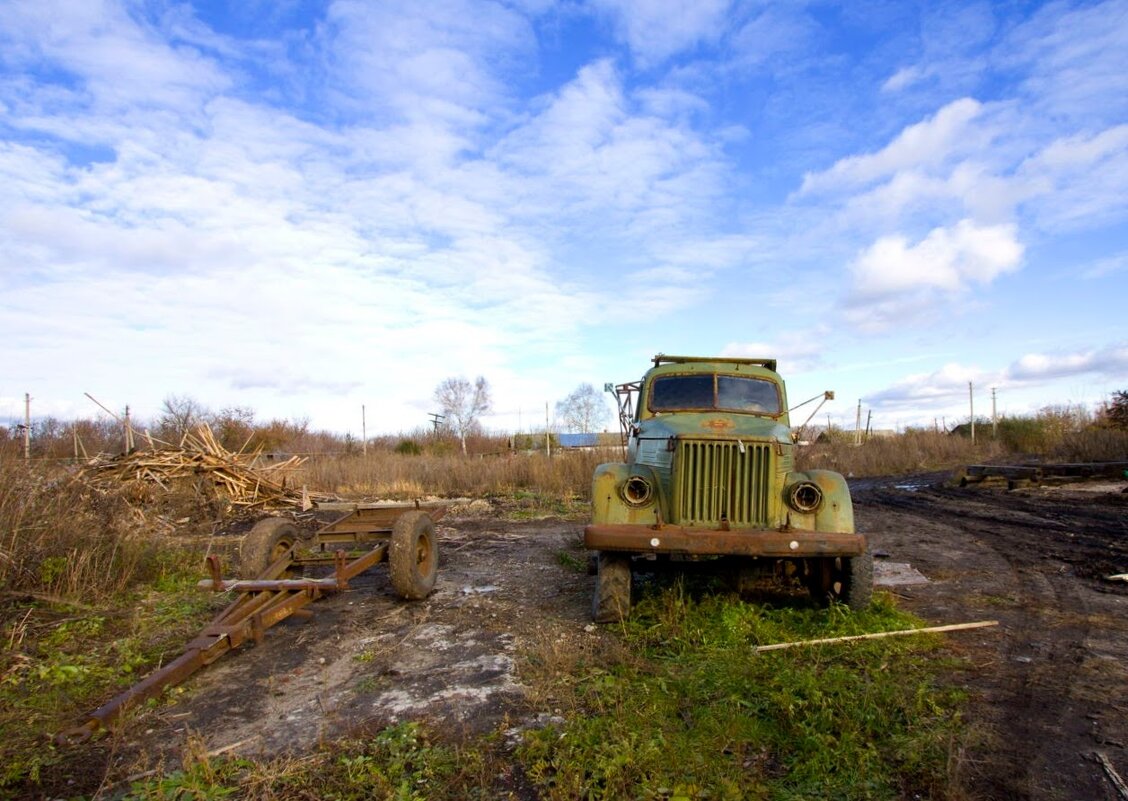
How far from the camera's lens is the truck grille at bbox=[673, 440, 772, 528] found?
5.54m

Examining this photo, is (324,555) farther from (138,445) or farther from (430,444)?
(430,444)

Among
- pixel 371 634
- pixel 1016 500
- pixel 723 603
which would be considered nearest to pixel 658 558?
pixel 723 603

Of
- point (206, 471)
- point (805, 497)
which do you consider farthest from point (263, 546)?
point (206, 471)

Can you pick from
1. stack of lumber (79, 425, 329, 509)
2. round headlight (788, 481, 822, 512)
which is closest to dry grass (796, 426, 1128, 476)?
stack of lumber (79, 425, 329, 509)

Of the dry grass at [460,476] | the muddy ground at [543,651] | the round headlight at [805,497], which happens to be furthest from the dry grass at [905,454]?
the round headlight at [805,497]

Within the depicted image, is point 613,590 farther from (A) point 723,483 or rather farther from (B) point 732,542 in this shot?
(A) point 723,483

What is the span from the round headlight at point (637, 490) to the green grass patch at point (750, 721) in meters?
1.10

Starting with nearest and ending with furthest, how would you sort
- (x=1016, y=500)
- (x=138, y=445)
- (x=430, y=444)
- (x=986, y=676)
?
(x=986, y=676) < (x=1016, y=500) < (x=138, y=445) < (x=430, y=444)

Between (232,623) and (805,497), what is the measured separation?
4.55 m

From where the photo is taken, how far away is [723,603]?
19.0 feet

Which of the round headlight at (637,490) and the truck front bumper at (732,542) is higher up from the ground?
the round headlight at (637,490)

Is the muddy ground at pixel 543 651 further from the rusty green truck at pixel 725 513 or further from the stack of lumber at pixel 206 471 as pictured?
the stack of lumber at pixel 206 471

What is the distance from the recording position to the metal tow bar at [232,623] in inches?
147

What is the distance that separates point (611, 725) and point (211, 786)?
1900mm
